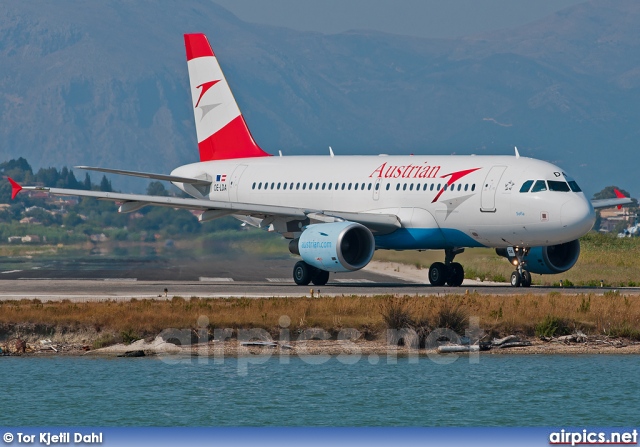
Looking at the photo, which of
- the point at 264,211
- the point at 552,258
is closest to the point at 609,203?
the point at 552,258

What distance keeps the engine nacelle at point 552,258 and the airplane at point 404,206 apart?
0.03 meters

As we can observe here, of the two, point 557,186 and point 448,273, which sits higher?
point 557,186

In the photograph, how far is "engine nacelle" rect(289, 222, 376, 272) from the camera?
4175 centimetres

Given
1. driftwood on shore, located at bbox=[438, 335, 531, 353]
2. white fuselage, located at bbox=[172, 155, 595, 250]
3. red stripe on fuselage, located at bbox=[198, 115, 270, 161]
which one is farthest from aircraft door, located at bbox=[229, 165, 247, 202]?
driftwood on shore, located at bbox=[438, 335, 531, 353]

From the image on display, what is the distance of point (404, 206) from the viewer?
146 ft

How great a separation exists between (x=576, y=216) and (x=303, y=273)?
9563 millimetres

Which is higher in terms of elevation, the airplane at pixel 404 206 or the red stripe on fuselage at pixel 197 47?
the red stripe on fuselage at pixel 197 47

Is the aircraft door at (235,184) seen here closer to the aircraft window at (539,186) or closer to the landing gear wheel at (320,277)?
the landing gear wheel at (320,277)

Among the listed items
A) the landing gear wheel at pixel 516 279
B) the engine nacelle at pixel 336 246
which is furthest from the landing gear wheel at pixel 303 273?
the landing gear wheel at pixel 516 279

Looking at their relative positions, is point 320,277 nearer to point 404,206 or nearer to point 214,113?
point 404,206

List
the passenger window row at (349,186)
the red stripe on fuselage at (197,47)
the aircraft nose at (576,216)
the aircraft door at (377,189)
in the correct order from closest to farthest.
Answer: the aircraft nose at (576,216)
the passenger window row at (349,186)
the aircraft door at (377,189)
the red stripe on fuselage at (197,47)

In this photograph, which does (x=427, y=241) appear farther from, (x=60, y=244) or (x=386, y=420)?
(x=60, y=244)

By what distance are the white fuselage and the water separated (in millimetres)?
10706

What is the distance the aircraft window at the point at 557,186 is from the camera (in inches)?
1614
